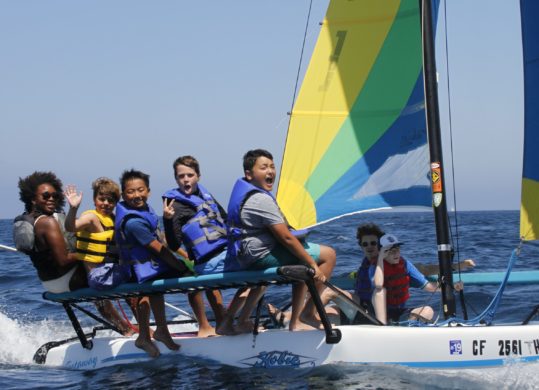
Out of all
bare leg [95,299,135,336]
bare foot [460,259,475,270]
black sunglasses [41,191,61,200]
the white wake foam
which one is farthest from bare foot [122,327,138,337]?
bare foot [460,259,475,270]

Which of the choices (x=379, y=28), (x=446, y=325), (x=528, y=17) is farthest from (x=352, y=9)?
(x=446, y=325)

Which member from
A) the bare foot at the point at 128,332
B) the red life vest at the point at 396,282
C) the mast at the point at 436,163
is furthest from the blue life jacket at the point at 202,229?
the mast at the point at 436,163

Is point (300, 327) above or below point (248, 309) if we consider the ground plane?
below

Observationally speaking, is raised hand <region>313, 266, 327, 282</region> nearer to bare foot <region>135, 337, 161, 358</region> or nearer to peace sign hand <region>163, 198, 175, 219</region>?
peace sign hand <region>163, 198, 175, 219</region>

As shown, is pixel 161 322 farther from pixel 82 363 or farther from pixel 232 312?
pixel 82 363

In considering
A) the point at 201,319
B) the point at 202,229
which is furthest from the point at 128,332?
the point at 202,229

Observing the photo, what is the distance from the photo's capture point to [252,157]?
22.0ft

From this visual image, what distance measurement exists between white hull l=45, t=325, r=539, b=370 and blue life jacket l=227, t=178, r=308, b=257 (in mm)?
862

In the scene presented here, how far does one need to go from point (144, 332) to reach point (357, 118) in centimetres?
275

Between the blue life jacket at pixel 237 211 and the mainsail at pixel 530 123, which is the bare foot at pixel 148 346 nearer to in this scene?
the blue life jacket at pixel 237 211

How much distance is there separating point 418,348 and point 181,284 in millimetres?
1894

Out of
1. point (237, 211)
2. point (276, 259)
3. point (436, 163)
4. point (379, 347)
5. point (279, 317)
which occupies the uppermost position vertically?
point (436, 163)

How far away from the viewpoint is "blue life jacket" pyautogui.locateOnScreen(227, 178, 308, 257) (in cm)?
659

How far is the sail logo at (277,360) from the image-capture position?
6.79m
